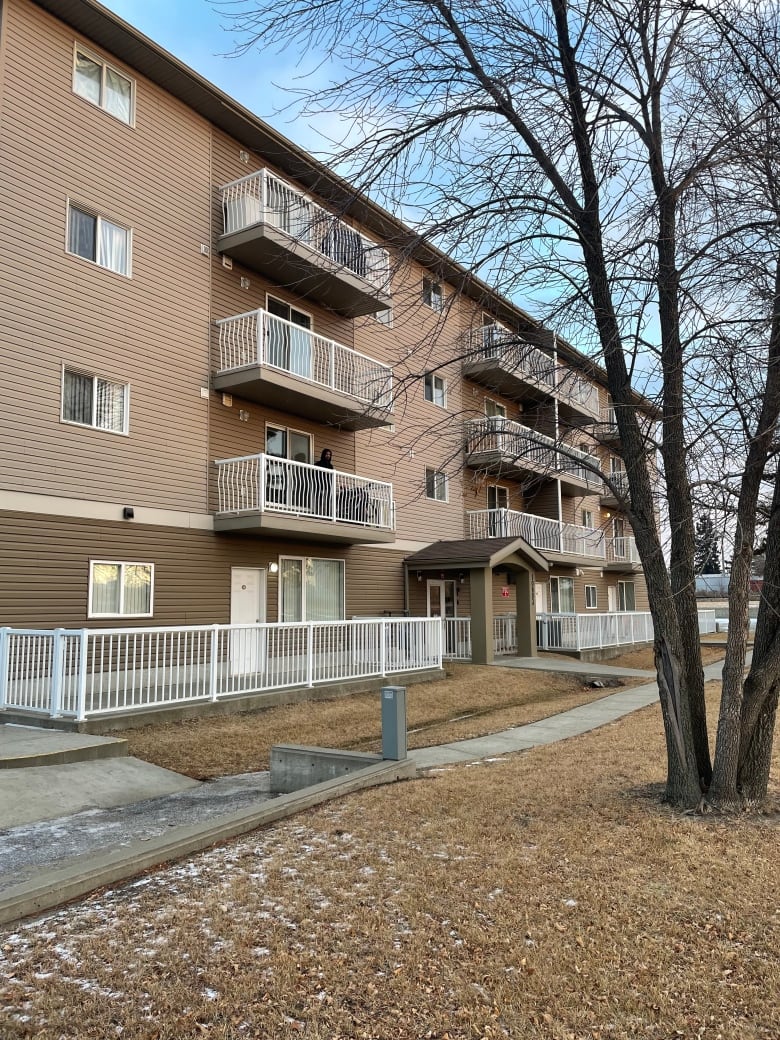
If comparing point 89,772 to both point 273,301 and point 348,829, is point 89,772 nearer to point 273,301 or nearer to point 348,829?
point 348,829

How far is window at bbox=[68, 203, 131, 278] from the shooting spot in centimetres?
1264

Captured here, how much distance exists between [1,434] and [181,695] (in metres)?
4.73

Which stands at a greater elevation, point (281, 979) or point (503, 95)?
point (503, 95)

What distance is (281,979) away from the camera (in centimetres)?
329

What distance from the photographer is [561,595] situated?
27641mm

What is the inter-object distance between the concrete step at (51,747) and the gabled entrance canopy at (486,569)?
36.5ft

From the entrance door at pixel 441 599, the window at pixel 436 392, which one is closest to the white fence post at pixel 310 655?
the entrance door at pixel 441 599

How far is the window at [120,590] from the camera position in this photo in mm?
12383

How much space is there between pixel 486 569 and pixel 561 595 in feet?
32.4

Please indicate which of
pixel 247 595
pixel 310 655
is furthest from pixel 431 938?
pixel 247 595

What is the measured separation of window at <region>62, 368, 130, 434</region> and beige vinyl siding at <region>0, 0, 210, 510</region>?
15cm

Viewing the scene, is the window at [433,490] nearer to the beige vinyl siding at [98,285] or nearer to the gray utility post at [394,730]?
the beige vinyl siding at [98,285]

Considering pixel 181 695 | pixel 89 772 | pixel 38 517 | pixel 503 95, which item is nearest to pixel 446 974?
pixel 89 772

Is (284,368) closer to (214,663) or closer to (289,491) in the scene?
(289,491)
